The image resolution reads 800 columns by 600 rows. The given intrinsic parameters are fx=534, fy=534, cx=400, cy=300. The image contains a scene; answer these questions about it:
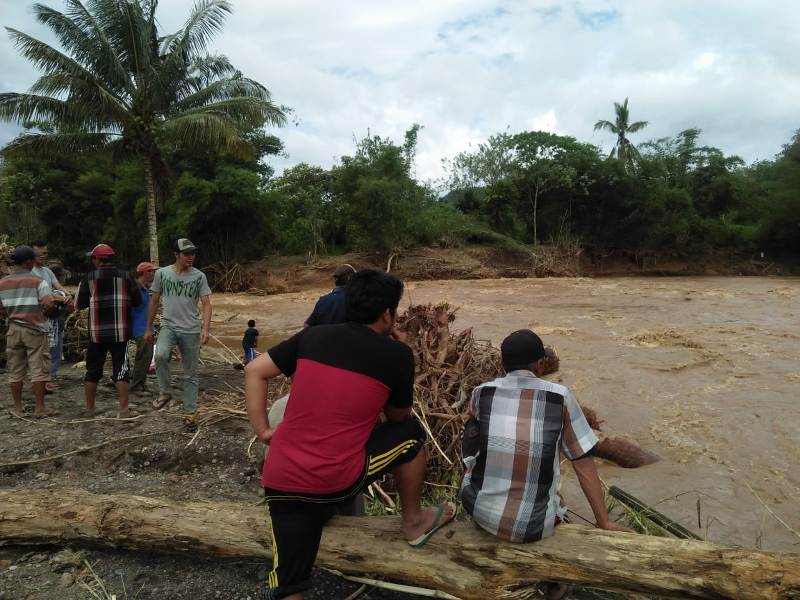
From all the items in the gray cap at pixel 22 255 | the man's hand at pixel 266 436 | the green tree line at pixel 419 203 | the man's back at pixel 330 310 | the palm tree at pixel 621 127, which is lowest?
the man's hand at pixel 266 436

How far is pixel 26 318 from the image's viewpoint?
4.83m

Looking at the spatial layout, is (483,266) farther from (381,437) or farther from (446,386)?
(381,437)

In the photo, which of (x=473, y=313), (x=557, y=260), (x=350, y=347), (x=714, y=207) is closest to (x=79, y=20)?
(x=473, y=313)

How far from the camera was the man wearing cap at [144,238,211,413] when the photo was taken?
4.81 meters

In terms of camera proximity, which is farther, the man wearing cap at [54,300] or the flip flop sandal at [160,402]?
the flip flop sandal at [160,402]

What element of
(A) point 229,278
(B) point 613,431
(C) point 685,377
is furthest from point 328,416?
(A) point 229,278

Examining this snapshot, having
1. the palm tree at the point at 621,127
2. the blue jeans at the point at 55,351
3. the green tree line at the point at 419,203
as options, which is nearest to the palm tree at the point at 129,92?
the green tree line at the point at 419,203

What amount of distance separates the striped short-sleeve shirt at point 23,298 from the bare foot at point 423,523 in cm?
424

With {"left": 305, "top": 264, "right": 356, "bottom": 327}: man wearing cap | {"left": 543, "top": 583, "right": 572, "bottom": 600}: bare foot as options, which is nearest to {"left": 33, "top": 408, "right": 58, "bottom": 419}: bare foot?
{"left": 305, "top": 264, "right": 356, "bottom": 327}: man wearing cap

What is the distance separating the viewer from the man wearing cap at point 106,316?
15.9 feet

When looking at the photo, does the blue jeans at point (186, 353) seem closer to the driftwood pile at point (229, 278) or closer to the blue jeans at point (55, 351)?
the blue jeans at point (55, 351)

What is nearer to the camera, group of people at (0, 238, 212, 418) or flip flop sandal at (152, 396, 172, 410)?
group of people at (0, 238, 212, 418)

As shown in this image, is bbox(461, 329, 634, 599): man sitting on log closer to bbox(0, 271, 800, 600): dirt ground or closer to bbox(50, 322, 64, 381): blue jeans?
bbox(0, 271, 800, 600): dirt ground

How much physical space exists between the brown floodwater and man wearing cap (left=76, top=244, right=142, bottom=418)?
4.18m
